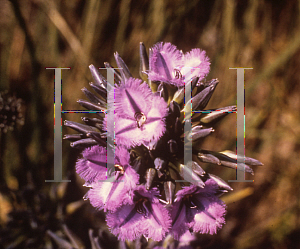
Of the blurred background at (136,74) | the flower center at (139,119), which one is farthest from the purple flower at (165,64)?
the blurred background at (136,74)

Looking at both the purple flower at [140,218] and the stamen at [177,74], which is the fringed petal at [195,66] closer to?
the stamen at [177,74]

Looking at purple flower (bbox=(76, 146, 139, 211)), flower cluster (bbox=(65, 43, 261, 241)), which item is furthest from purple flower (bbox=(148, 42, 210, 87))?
purple flower (bbox=(76, 146, 139, 211))

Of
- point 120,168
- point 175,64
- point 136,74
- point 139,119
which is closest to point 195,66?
point 175,64

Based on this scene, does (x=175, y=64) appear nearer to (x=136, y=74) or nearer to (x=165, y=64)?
(x=165, y=64)

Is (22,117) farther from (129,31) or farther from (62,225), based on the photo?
(129,31)

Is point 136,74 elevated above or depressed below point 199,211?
above

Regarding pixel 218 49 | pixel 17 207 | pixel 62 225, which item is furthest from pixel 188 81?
pixel 17 207

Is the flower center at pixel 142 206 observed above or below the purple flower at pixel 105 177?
below

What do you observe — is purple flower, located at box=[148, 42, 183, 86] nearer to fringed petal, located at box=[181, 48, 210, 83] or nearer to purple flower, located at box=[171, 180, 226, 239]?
fringed petal, located at box=[181, 48, 210, 83]
